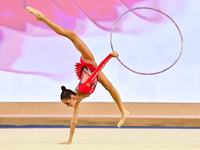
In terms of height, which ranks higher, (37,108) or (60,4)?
(60,4)

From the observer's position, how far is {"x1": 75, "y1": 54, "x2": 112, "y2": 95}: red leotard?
3.91 m

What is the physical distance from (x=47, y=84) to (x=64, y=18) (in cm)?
124

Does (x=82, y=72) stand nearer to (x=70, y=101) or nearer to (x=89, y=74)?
(x=89, y=74)

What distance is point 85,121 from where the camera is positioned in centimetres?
624

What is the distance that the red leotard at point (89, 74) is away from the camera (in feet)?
12.8

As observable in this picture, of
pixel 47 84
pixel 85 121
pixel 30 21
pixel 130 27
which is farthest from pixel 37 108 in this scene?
pixel 130 27

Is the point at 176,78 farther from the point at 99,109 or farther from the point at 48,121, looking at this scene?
the point at 48,121
